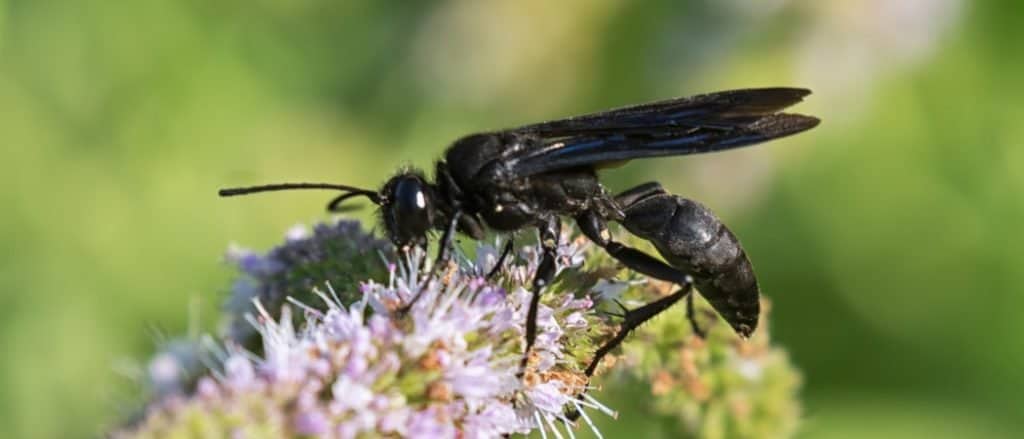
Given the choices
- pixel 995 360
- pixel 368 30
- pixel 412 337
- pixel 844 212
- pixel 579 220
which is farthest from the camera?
pixel 368 30

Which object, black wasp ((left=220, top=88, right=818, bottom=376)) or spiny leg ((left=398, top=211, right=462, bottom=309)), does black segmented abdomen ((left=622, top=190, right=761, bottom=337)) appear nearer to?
black wasp ((left=220, top=88, right=818, bottom=376))

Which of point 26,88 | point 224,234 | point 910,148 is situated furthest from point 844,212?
point 26,88

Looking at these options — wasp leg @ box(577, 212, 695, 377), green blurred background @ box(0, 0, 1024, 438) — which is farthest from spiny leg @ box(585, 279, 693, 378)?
green blurred background @ box(0, 0, 1024, 438)

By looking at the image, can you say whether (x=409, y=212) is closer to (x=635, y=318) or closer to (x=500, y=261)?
(x=500, y=261)

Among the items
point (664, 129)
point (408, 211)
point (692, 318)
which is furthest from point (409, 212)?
point (692, 318)

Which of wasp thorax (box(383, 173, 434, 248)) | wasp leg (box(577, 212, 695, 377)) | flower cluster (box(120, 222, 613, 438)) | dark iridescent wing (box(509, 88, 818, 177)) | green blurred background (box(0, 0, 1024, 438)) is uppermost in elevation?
green blurred background (box(0, 0, 1024, 438))

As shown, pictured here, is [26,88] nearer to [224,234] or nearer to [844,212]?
[224,234]
